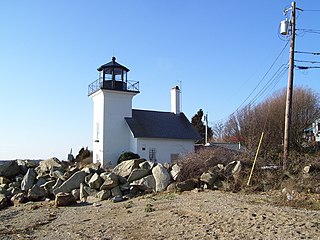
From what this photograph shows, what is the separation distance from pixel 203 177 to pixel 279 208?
4.46 meters

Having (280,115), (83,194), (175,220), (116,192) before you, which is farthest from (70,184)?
(280,115)

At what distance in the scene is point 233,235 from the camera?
24.7 ft

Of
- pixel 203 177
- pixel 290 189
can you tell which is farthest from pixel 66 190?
pixel 290 189

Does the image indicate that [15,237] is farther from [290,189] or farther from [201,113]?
[201,113]

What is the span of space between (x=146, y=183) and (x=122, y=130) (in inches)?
601

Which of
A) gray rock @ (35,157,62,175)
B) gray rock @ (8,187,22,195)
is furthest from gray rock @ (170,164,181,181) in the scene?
gray rock @ (35,157,62,175)

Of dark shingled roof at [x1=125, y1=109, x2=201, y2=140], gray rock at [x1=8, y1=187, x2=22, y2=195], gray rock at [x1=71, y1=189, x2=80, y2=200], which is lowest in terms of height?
gray rock at [x1=8, y1=187, x2=22, y2=195]

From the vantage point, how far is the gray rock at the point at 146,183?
14.8 metres

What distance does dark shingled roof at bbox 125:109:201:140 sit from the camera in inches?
1173

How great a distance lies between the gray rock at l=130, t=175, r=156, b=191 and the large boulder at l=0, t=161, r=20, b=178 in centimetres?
1104

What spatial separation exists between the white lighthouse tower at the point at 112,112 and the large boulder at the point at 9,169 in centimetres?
704

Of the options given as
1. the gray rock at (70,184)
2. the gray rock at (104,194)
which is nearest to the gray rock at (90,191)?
the gray rock at (104,194)

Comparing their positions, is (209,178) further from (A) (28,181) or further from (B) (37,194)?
(A) (28,181)

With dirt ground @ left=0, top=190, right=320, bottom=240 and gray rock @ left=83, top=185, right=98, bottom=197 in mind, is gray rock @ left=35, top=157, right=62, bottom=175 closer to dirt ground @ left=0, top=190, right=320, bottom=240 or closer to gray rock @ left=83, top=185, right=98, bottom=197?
gray rock @ left=83, top=185, right=98, bottom=197
